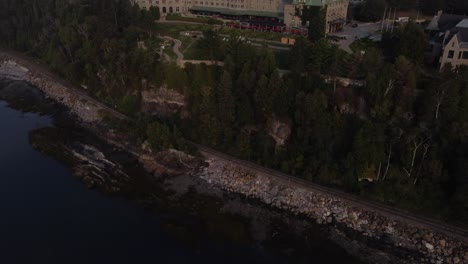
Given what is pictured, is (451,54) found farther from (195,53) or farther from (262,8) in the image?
(262,8)

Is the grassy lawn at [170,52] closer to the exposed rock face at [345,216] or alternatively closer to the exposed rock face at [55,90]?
the exposed rock face at [55,90]

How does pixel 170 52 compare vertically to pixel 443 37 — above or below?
below

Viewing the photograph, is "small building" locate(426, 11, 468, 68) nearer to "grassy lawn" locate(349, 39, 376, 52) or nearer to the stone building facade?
"grassy lawn" locate(349, 39, 376, 52)

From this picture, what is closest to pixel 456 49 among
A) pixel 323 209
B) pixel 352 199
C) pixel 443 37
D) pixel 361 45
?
pixel 443 37

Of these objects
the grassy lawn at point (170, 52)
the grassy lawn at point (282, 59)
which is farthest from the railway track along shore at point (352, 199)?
the grassy lawn at point (282, 59)

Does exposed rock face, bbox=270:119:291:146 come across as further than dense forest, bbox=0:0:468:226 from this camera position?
Yes

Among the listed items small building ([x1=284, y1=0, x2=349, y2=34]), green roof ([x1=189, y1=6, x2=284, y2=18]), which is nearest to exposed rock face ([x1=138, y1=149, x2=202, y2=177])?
small building ([x1=284, y1=0, x2=349, y2=34])
